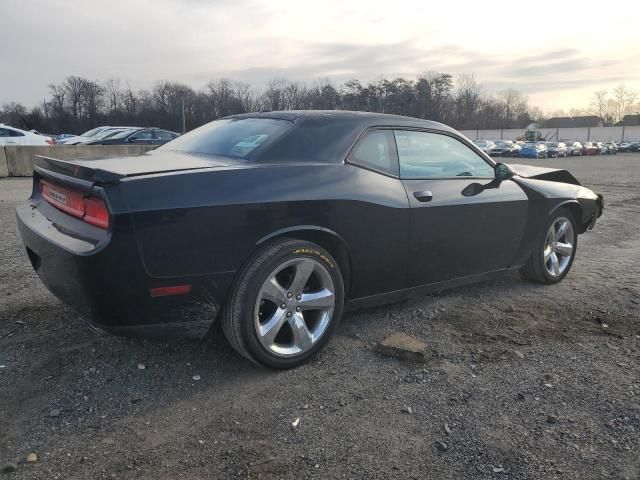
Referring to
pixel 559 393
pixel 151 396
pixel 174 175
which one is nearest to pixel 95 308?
pixel 151 396

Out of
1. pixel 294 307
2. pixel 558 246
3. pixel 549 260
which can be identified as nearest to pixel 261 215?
pixel 294 307

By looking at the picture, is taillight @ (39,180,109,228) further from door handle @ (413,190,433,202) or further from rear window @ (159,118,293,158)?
door handle @ (413,190,433,202)

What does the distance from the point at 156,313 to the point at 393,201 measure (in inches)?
63.8

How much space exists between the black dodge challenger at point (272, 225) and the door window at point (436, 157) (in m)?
0.01

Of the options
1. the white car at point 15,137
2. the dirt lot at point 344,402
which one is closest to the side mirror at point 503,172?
the dirt lot at point 344,402

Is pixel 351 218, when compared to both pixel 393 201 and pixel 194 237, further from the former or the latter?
pixel 194 237

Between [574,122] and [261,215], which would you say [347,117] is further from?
[574,122]

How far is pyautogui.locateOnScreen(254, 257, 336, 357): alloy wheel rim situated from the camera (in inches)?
115

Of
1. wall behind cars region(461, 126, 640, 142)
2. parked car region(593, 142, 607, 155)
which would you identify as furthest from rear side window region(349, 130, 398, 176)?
wall behind cars region(461, 126, 640, 142)

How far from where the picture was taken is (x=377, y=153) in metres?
3.49

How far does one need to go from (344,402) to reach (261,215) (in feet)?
3.56

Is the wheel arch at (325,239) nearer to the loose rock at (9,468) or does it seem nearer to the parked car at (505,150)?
the loose rock at (9,468)

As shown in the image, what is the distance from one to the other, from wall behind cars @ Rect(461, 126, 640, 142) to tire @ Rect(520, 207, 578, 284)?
306 ft

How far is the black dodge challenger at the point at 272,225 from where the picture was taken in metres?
2.54
